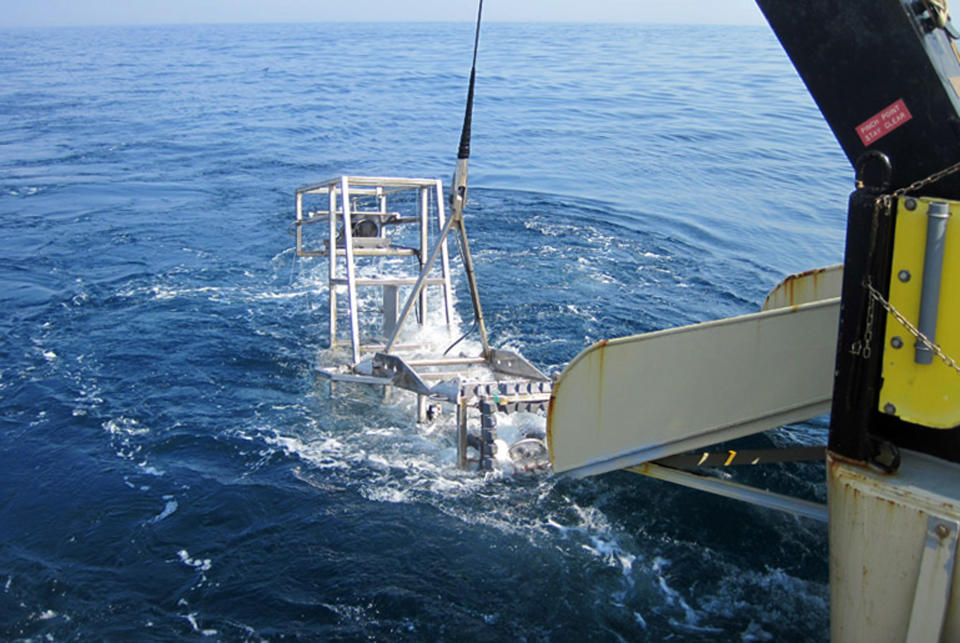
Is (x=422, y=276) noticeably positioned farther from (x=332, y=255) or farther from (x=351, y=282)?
(x=332, y=255)

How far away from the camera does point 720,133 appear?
27.6 metres

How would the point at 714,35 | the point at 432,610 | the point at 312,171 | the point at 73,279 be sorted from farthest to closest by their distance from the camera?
the point at 714,35 → the point at 312,171 → the point at 73,279 → the point at 432,610

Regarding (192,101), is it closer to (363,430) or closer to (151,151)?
(151,151)

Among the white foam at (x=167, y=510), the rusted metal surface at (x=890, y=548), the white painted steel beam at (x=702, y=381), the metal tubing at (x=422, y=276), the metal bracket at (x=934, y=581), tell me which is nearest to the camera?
the metal bracket at (x=934, y=581)

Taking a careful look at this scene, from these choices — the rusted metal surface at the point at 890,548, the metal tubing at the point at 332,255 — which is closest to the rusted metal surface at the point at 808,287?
the rusted metal surface at the point at 890,548

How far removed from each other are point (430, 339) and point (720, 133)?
62.8 ft

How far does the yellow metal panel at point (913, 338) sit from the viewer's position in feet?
14.1

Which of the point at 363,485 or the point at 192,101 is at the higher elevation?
the point at 192,101

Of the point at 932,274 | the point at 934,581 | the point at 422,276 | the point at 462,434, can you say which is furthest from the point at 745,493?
the point at 422,276

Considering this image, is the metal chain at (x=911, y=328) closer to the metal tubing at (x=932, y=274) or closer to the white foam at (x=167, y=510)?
the metal tubing at (x=932, y=274)

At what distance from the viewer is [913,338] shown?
4449mm

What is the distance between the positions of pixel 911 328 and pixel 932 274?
0.97 ft

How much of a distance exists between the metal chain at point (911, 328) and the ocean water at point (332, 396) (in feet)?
9.43

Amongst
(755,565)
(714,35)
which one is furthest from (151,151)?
(714,35)
